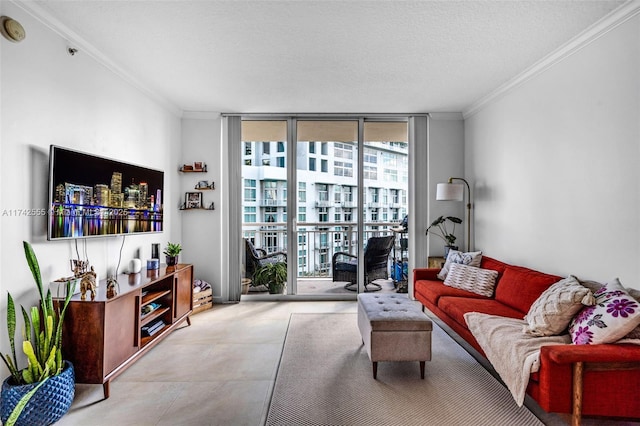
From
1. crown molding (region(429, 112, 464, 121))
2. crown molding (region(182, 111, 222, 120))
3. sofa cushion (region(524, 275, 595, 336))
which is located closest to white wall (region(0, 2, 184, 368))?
crown molding (region(182, 111, 222, 120))

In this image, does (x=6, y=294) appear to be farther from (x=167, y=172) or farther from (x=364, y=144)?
(x=364, y=144)

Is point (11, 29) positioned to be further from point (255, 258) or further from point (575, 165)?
point (575, 165)

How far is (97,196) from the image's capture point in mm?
2564

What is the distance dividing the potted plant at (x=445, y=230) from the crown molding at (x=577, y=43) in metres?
1.58

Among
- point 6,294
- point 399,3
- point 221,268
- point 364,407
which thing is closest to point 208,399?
point 364,407

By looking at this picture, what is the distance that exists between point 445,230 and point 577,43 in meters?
2.54

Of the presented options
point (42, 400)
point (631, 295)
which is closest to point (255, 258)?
point (42, 400)

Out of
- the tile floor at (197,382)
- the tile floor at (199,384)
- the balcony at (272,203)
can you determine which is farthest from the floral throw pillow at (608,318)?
the balcony at (272,203)

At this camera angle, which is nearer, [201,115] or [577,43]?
[577,43]

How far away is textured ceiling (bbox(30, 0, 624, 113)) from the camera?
2125 mm

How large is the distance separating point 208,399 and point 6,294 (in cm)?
144

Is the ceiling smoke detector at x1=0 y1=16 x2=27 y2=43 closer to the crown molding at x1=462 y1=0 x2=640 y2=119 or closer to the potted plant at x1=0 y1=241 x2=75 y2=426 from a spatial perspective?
the potted plant at x1=0 y1=241 x2=75 y2=426

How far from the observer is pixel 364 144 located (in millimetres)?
4613

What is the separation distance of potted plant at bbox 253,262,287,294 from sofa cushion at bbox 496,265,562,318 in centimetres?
275
